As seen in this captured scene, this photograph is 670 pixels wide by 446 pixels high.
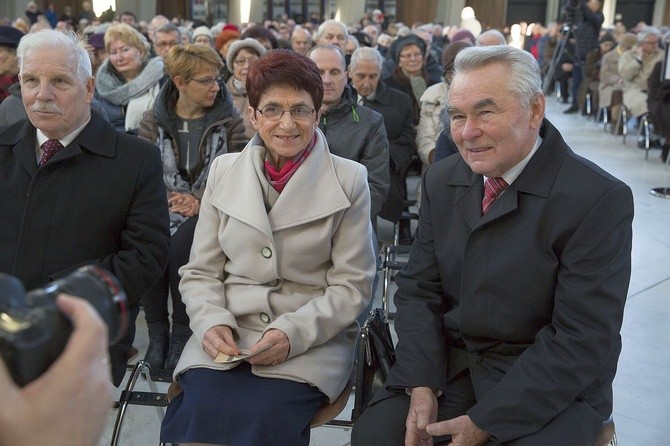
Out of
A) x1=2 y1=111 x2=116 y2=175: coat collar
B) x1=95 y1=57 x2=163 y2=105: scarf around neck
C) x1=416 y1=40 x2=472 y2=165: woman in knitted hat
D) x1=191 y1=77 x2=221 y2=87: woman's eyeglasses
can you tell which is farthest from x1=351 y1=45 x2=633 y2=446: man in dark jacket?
x1=95 y1=57 x2=163 y2=105: scarf around neck

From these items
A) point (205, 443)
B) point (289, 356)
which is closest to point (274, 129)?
point (289, 356)

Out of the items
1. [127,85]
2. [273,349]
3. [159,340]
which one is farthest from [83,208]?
[127,85]

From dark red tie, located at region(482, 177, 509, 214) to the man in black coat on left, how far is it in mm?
1071

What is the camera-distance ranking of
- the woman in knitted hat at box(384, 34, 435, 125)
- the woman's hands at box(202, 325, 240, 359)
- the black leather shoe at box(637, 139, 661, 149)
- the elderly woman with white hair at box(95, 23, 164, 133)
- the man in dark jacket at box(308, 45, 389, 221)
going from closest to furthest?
the woman's hands at box(202, 325, 240, 359) → the man in dark jacket at box(308, 45, 389, 221) → the elderly woman with white hair at box(95, 23, 164, 133) → the woman in knitted hat at box(384, 34, 435, 125) → the black leather shoe at box(637, 139, 661, 149)

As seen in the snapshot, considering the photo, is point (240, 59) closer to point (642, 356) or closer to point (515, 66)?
point (642, 356)

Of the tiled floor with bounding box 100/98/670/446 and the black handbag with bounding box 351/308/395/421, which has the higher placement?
the black handbag with bounding box 351/308/395/421

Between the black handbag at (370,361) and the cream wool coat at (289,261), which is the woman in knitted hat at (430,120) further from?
the black handbag at (370,361)

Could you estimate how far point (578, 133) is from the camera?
10.6m

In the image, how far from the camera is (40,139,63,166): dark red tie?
2391 mm

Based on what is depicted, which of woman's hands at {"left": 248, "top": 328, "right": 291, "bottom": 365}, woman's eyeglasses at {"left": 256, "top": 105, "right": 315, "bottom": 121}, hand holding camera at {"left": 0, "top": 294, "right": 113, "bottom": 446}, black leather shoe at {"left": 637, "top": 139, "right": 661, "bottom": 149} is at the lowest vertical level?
black leather shoe at {"left": 637, "top": 139, "right": 661, "bottom": 149}

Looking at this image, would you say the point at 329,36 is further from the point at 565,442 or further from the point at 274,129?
the point at 565,442

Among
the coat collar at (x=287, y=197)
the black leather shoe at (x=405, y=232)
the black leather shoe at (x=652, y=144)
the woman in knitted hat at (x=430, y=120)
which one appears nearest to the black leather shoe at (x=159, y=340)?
the coat collar at (x=287, y=197)

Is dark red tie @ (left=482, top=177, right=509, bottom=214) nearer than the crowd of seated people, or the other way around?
dark red tie @ (left=482, top=177, right=509, bottom=214)

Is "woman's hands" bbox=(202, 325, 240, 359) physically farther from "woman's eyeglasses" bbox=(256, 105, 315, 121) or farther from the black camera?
the black camera
